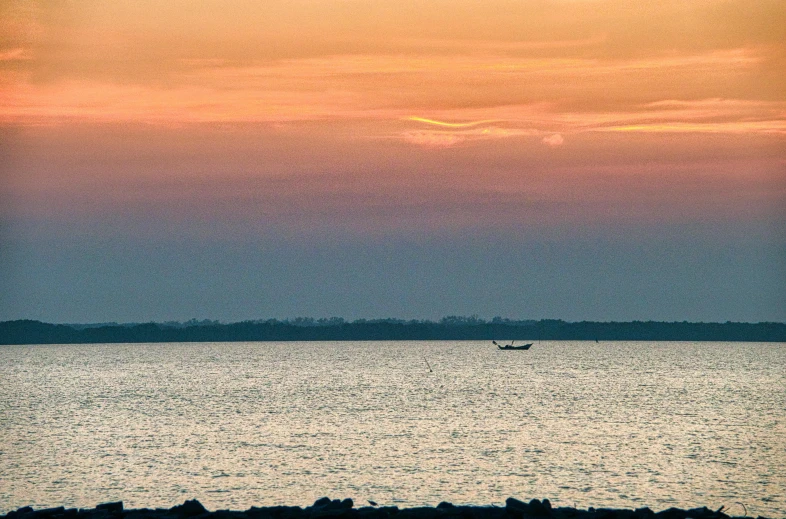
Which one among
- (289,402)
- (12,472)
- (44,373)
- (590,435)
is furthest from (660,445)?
(44,373)

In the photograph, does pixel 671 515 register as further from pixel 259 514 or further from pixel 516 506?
pixel 259 514

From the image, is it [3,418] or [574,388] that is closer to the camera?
[3,418]

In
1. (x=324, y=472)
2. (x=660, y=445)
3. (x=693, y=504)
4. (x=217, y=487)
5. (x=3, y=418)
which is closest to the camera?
(x=693, y=504)

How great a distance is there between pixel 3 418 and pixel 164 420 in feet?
60.2

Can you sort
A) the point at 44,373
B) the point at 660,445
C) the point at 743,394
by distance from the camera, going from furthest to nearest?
1. the point at 44,373
2. the point at 743,394
3. the point at 660,445

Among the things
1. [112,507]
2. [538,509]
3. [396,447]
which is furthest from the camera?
[396,447]

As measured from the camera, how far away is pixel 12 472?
48.2 m

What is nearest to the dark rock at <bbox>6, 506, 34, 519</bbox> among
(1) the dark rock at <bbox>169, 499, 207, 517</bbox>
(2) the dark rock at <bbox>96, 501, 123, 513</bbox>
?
(2) the dark rock at <bbox>96, 501, 123, 513</bbox>

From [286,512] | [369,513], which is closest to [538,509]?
[369,513]

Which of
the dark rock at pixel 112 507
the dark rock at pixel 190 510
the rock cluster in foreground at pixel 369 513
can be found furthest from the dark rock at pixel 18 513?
A: the dark rock at pixel 190 510

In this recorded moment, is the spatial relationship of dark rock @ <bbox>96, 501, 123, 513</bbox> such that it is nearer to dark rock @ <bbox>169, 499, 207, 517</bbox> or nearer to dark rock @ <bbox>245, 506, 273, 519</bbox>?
dark rock @ <bbox>169, 499, 207, 517</bbox>

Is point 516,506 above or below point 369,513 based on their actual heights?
above

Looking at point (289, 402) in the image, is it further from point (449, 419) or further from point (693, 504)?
point (693, 504)

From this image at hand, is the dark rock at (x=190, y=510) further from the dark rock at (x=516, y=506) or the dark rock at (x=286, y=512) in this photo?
the dark rock at (x=516, y=506)
